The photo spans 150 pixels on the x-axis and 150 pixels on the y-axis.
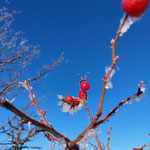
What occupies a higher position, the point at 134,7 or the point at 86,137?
the point at 134,7

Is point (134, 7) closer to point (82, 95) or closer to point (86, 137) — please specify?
point (86, 137)

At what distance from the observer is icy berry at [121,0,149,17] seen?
46cm

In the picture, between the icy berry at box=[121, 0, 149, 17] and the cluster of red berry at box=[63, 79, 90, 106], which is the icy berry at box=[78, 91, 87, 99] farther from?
the icy berry at box=[121, 0, 149, 17]

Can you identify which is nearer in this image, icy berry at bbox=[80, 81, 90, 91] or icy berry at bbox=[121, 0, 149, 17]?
icy berry at bbox=[121, 0, 149, 17]

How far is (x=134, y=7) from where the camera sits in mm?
466

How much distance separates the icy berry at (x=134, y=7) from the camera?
46 centimetres

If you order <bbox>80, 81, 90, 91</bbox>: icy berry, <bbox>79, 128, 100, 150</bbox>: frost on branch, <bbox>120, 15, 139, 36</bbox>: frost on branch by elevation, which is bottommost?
<bbox>79, 128, 100, 150</bbox>: frost on branch

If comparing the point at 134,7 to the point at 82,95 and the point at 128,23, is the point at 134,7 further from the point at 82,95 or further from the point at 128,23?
the point at 82,95

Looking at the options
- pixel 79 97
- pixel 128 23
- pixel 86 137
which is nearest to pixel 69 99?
pixel 79 97

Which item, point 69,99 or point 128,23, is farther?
point 69,99

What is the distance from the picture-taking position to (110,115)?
60 centimetres

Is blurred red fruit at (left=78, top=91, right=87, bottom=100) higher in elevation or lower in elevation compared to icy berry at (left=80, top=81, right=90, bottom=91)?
lower

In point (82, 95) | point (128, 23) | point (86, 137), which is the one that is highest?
point (82, 95)

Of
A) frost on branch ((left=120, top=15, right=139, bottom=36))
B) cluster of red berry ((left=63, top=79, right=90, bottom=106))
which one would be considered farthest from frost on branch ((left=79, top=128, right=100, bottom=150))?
cluster of red berry ((left=63, top=79, right=90, bottom=106))
